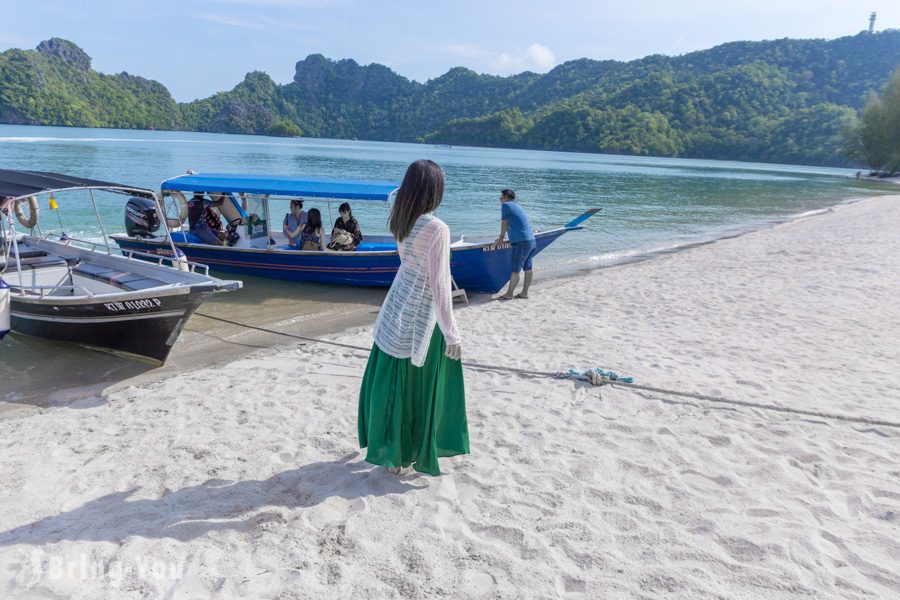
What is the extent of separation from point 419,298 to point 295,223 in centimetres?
879

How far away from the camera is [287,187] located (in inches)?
426

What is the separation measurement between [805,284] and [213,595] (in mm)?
10335

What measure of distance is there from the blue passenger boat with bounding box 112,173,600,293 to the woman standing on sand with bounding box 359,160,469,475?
6.86 m

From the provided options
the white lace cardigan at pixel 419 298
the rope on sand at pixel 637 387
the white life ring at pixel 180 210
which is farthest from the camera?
the white life ring at pixel 180 210

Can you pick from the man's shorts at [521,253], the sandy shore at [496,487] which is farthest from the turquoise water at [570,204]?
the sandy shore at [496,487]

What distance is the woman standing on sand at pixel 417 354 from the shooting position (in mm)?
3246

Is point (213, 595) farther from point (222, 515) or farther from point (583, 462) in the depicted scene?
point (583, 462)

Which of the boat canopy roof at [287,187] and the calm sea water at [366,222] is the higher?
the boat canopy roof at [287,187]

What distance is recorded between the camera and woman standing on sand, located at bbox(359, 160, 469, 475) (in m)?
3.25

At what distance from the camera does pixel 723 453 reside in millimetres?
4227

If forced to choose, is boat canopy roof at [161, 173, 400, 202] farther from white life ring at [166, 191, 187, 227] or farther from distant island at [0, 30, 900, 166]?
distant island at [0, 30, 900, 166]

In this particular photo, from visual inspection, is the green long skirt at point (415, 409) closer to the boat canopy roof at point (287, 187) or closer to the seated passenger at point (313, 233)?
the boat canopy roof at point (287, 187)

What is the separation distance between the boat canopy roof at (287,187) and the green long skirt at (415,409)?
6881 mm

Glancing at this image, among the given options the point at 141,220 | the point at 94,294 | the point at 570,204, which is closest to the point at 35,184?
the point at 94,294
